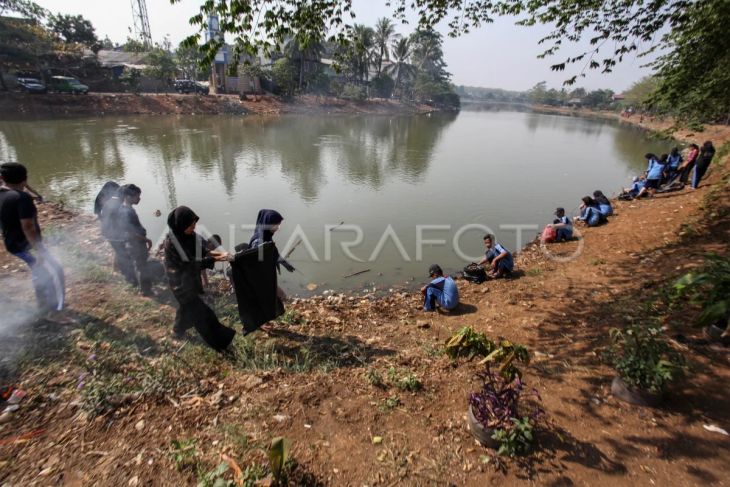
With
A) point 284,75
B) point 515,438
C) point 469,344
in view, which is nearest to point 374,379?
point 469,344

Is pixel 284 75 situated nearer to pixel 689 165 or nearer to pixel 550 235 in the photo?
pixel 689 165

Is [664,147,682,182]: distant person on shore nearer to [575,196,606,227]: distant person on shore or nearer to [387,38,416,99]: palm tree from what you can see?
[575,196,606,227]: distant person on shore

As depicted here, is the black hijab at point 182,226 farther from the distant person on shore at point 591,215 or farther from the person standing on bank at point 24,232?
the distant person on shore at point 591,215

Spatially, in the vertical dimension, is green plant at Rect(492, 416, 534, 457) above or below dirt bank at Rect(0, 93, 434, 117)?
below

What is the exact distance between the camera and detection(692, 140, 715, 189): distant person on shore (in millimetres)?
10156

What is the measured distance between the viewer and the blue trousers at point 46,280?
4156mm

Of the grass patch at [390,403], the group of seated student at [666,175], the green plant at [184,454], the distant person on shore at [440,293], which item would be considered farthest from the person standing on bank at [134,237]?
the group of seated student at [666,175]

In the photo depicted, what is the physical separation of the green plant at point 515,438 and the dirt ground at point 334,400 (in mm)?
75

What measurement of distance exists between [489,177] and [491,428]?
15108 mm

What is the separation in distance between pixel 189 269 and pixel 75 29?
5198 centimetres

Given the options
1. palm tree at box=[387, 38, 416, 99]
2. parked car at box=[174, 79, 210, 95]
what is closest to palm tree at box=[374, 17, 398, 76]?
palm tree at box=[387, 38, 416, 99]

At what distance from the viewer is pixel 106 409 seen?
2.92 metres

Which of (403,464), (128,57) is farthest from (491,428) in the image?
(128,57)

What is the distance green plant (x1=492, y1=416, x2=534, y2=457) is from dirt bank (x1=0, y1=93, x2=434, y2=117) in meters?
33.7
